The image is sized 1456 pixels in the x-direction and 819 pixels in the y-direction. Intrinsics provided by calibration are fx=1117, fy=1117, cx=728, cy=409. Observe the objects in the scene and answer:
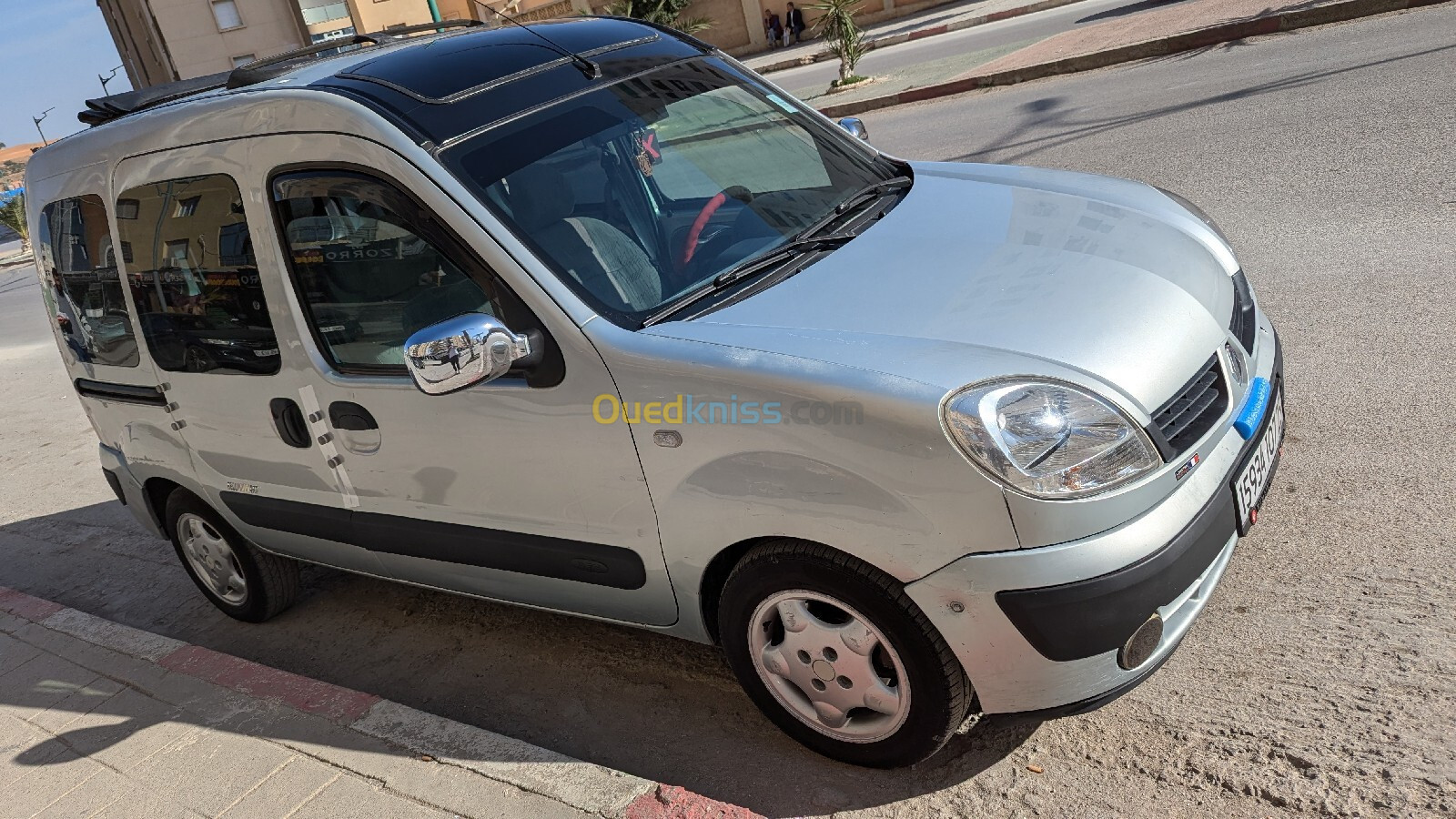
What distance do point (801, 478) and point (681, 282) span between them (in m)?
0.76

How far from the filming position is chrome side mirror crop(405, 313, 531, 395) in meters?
2.67

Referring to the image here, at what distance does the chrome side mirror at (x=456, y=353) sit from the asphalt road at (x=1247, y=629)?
4.06ft

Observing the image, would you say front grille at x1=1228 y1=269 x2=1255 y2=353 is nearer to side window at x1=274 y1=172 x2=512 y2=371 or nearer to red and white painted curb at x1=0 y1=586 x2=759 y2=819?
red and white painted curb at x1=0 y1=586 x2=759 y2=819

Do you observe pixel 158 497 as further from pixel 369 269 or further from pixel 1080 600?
pixel 1080 600

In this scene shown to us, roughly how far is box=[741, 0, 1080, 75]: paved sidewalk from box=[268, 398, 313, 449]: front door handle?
19.9 meters

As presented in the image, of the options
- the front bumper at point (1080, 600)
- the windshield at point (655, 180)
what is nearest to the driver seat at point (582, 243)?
the windshield at point (655, 180)

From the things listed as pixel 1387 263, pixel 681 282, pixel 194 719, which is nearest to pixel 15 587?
pixel 194 719

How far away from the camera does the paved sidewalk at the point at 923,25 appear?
24.0 meters

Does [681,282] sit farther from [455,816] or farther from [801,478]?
[455,816]

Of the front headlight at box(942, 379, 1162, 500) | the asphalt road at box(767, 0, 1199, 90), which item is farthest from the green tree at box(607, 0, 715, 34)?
the front headlight at box(942, 379, 1162, 500)

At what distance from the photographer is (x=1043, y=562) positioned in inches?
92.2

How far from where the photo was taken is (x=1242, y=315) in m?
3.09

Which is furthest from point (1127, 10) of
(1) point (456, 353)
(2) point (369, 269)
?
(1) point (456, 353)

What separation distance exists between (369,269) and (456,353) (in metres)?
0.81
